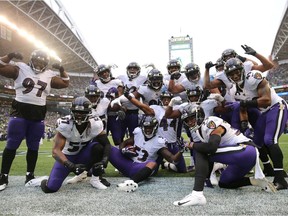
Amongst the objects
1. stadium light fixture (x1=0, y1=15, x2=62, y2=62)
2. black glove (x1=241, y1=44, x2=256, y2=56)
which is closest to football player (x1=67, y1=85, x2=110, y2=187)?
black glove (x1=241, y1=44, x2=256, y2=56)

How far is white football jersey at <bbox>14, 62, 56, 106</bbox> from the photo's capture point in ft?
13.2

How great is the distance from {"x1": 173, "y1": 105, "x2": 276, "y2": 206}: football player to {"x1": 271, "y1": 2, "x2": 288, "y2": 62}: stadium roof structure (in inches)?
1187

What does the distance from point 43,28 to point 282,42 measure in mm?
29146

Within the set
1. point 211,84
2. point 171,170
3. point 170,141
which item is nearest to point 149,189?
point 170,141

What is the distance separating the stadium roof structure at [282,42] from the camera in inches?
1211

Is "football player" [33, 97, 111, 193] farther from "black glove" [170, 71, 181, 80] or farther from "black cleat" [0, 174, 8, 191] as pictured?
"black glove" [170, 71, 181, 80]

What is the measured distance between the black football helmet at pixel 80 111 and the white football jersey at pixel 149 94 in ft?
5.70

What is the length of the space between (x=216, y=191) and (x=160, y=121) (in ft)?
5.69

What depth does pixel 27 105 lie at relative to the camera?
4.01 metres

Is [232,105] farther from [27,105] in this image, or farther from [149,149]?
[27,105]

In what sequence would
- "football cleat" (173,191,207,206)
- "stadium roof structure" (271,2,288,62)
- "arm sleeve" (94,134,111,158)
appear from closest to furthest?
"football cleat" (173,191,207,206) < "arm sleeve" (94,134,111,158) < "stadium roof structure" (271,2,288,62)

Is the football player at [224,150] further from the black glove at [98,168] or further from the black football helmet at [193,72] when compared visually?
the black football helmet at [193,72]

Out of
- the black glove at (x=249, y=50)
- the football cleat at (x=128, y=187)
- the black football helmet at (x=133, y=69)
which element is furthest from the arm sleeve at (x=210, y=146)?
the black football helmet at (x=133, y=69)

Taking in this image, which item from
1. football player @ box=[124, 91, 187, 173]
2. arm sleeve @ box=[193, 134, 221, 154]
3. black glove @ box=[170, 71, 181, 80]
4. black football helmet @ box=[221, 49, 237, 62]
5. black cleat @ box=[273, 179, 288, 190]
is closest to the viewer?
arm sleeve @ box=[193, 134, 221, 154]
